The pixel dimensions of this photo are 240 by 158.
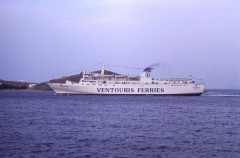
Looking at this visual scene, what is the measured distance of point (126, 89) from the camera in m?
79.2

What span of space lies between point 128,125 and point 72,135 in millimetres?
5678

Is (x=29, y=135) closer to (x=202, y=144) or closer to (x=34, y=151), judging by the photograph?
(x=34, y=151)

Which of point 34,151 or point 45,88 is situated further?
point 45,88

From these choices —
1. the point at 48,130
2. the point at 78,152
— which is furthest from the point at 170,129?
the point at 78,152

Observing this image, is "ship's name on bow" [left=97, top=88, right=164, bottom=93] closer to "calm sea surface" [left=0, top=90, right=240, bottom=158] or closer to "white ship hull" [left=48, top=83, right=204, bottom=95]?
"white ship hull" [left=48, top=83, right=204, bottom=95]

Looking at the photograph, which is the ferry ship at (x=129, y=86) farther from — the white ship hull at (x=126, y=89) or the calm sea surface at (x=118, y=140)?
the calm sea surface at (x=118, y=140)

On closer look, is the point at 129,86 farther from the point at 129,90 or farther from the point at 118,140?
the point at 118,140

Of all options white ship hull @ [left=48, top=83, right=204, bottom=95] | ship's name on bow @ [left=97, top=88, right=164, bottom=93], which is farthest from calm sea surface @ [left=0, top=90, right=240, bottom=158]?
ship's name on bow @ [left=97, top=88, right=164, bottom=93]

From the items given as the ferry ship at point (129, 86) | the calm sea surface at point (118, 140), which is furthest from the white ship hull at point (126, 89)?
the calm sea surface at point (118, 140)

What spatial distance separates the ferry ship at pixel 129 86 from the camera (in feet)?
256

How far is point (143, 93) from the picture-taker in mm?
79625

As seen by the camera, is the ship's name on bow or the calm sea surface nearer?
the calm sea surface

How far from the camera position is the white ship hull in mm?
78062

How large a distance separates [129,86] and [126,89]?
87cm
